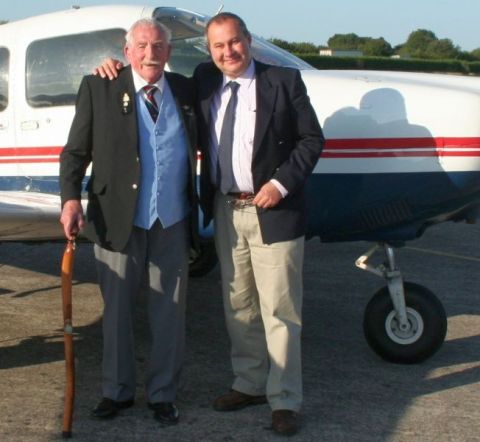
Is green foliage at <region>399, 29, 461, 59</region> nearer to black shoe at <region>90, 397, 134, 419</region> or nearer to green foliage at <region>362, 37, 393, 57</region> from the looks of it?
green foliage at <region>362, 37, 393, 57</region>

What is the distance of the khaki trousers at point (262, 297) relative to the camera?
4043 millimetres

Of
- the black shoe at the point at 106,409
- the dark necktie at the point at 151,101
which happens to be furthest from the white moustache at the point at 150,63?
the black shoe at the point at 106,409

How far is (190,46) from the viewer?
5.21 metres

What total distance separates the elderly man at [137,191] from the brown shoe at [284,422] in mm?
480

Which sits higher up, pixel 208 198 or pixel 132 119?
pixel 132 119

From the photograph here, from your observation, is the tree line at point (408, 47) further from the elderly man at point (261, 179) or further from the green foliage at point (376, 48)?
the elderly man at point (261, 179)

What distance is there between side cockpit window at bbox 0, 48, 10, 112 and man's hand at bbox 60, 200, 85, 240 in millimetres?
1711

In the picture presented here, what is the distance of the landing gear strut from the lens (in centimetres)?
502

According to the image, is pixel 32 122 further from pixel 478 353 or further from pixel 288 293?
pixel 478 353

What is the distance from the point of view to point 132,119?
3924 millimetres

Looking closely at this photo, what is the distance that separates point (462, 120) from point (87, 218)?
6.57ft

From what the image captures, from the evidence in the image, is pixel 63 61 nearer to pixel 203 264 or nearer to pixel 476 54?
pixel 203 264

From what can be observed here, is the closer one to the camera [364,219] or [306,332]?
[364,219]

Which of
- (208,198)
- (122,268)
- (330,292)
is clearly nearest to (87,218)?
(122,268)
